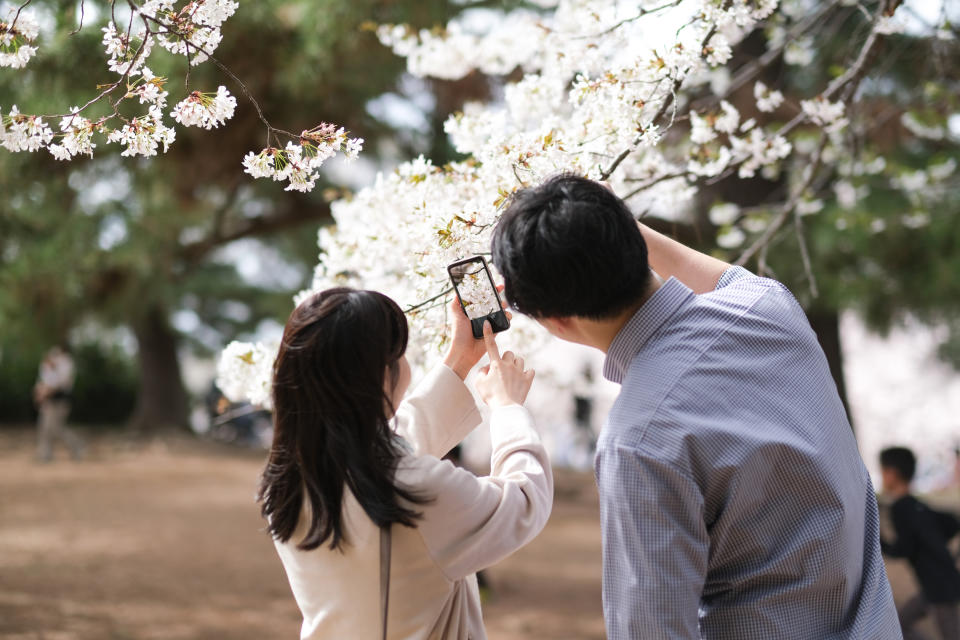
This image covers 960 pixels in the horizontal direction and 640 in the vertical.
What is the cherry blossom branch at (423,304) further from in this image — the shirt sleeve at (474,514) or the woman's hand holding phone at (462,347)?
the shirt sleeve at (474,514)

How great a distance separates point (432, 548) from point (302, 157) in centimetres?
100

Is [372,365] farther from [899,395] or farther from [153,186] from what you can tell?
[899,395]

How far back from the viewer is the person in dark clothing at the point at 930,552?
3.54m

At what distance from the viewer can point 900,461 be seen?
12.2 feet

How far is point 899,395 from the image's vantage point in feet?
66.2

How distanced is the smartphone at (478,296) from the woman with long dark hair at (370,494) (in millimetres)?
248

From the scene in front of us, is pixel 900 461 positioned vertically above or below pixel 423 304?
below

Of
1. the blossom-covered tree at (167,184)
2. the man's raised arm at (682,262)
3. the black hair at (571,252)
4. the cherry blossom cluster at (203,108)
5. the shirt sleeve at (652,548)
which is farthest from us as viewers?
the blossom-covered tree at (167,184)

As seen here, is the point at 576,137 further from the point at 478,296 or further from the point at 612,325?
the point at 612,325

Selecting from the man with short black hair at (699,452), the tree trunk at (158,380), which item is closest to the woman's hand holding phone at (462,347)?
the man with short black hair at (699,452)

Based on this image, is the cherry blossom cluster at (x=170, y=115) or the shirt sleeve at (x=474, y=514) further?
the cherry blossom cluster at (x=170, y=115)

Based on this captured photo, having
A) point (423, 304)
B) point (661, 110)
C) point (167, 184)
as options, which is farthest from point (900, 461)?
point (167, 184)

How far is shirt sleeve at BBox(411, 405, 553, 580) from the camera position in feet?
4.21

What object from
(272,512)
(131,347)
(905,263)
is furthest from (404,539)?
(131,347)
